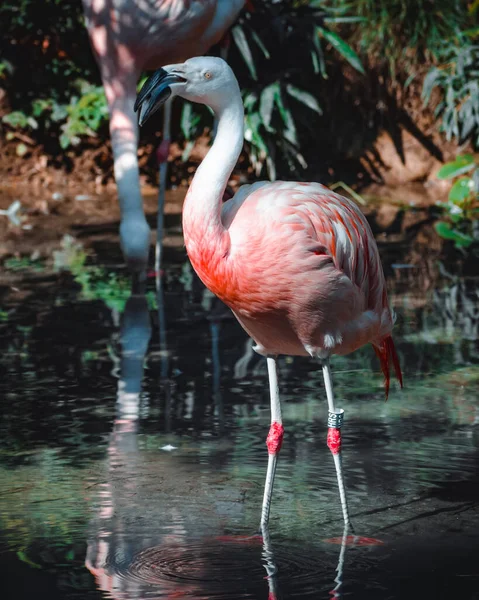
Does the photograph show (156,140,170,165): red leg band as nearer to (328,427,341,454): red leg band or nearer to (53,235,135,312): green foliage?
(53,235,135,312): green foliage

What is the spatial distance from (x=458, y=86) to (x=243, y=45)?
6.94 ft

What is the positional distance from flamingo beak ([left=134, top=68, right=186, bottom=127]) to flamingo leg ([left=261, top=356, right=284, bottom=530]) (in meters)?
0.89

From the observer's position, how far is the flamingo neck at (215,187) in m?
3.23

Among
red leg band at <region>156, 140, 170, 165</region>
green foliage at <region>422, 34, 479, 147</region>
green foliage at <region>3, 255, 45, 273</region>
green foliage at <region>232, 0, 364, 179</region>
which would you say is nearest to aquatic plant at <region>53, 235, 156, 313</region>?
green foliage at <region>3, 255, 45, 273</region>

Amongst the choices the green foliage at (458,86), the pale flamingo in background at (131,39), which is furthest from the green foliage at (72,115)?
the pale flamingo in background at (131,39)

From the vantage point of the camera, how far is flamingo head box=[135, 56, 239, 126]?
10.5 feet

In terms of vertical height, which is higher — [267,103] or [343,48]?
[343,48]

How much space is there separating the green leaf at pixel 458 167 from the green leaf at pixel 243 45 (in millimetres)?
1814

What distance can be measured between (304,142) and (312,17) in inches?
56.3

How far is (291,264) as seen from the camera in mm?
3232

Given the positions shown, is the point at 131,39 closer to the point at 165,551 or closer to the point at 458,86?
the point at 165,551

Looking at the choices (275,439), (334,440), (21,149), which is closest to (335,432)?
(334,440)

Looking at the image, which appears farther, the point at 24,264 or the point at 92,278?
the point at 24,264

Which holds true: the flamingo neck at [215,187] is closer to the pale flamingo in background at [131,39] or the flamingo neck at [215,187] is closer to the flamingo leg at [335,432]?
the flamingo leg at [335,432]
